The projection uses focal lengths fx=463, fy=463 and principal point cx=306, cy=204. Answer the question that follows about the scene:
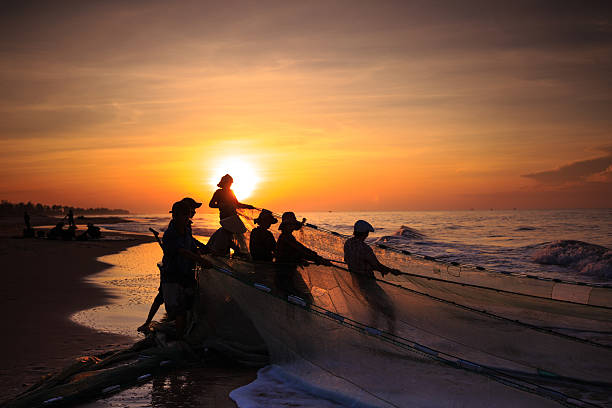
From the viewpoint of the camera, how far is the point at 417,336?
560 cm

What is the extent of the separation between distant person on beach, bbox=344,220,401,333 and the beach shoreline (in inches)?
133

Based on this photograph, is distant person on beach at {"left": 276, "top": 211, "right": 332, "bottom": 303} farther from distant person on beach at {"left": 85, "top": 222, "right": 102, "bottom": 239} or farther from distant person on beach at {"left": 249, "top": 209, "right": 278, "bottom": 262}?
distant person on beach at {"left": 85, "top": 222, "right": 102, "bottom": 239}

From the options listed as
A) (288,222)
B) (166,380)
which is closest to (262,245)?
(288,222)

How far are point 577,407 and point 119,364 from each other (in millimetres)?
4579

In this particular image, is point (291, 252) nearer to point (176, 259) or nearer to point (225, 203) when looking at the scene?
point (176, 259)

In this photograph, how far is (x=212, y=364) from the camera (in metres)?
5.68

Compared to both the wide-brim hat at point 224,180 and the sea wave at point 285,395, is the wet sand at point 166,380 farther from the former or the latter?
the wide-brim hat at point 224,180

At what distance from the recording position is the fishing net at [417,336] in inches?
163

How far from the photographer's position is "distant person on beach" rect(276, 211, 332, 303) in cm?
558

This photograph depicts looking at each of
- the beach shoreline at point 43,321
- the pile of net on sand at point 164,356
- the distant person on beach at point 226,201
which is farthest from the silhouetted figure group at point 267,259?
the distant person on beach at point 226,201

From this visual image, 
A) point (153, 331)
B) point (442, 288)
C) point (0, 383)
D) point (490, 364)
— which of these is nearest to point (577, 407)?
point (490, 364)

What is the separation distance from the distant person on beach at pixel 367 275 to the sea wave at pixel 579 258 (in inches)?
597

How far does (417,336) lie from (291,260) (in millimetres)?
1837

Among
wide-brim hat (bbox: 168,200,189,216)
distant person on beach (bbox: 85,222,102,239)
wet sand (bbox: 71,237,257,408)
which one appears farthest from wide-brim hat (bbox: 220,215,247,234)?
distant person on beach (bbox: 85,222,102,239)
